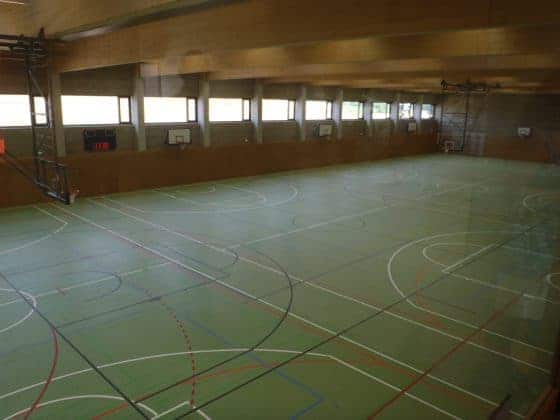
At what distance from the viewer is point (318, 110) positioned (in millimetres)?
26734

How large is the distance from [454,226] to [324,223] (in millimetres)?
3831

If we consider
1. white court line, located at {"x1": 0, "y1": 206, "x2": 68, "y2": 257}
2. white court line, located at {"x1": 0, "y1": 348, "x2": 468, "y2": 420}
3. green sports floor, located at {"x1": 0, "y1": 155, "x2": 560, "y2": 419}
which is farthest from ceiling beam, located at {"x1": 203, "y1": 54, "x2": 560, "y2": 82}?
white court line, located at {"x1": 0, "y1": 348, "x2": 468, "y2": 420}

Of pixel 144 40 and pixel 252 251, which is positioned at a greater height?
pixel 144 40

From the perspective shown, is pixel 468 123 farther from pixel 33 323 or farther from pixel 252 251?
pixel 33 323

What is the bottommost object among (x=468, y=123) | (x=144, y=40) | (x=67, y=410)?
(x=67, y=410)

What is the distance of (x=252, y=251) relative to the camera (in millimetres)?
11195

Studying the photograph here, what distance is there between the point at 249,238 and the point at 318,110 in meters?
16.1

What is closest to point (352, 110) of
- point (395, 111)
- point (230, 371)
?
point (395, 111)

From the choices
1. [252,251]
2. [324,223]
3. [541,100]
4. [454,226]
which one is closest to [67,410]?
[252,251]

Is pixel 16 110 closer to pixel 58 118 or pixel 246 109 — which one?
pixel 58 118

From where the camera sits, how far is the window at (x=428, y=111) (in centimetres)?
3279

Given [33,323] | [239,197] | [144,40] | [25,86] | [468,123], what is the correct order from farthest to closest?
[468,123] → [239,197] → [25,86] → [144,40] → [33,323]

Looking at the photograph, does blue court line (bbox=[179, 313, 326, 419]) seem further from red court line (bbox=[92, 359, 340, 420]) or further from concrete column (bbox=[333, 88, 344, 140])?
concrete column (bbox=[333, 88, 344, 140])

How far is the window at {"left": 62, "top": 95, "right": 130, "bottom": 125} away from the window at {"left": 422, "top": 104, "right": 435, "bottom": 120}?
2162 centimetres
